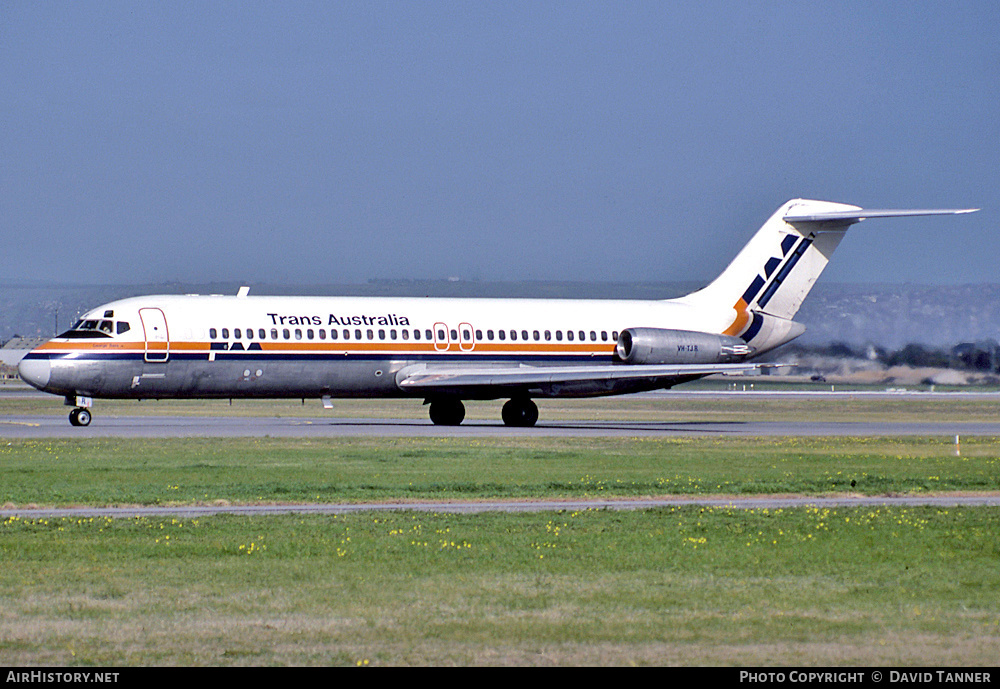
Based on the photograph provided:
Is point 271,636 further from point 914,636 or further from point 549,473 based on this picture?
point 549,473

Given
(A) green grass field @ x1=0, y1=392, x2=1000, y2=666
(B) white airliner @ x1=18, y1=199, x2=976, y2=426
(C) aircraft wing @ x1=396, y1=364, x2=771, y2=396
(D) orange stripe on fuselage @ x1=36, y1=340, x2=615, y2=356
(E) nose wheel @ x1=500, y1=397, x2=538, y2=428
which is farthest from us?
(E) nose wheel @ x1=500, y1=397, x2=538, y2=428

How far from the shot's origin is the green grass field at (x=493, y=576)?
38.8 ft

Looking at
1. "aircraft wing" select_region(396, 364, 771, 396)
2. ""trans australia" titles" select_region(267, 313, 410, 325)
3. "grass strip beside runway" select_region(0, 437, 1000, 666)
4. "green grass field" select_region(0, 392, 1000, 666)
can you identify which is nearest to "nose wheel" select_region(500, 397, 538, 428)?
"aircraft wing" select_region(396, 364, 771, 396)

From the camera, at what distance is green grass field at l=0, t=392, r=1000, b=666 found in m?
11.8

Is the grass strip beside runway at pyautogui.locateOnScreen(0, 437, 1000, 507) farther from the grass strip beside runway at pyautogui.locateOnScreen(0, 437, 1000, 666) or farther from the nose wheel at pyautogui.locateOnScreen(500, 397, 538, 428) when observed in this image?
the nose wheel at pyautogui.locateOnScreen(500, 397, 538, 428)

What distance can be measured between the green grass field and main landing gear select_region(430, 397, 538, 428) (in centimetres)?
2092

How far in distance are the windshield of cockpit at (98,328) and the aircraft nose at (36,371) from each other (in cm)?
137

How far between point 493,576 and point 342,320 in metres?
32.5

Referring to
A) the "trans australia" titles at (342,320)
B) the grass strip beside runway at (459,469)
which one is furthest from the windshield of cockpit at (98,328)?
the grass strip beside runway at (459,469)

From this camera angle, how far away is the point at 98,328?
44031 millimetres

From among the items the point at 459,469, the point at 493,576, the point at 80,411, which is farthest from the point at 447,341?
the point at 493,576

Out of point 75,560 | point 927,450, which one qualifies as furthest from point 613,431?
point 75,560

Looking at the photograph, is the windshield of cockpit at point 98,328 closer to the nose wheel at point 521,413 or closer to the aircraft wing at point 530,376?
the aircraft wing at point 530,376

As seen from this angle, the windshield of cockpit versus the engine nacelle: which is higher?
the windshield of cockpit
